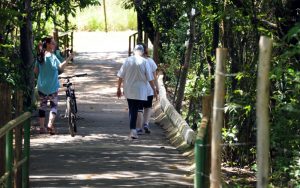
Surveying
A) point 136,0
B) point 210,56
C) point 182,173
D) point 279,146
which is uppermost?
point 136,0

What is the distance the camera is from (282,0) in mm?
9125

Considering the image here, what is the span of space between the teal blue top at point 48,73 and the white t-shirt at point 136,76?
1183 millimetres

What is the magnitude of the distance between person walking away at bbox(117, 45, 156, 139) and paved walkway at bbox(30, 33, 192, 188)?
24.8 inches

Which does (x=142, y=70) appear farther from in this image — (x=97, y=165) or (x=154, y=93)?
(x=97, y=165)

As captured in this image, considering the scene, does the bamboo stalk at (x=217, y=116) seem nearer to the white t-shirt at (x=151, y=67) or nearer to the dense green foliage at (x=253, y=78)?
the dense green foliage at (x=253, y=78)

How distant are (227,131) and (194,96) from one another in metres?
4.76

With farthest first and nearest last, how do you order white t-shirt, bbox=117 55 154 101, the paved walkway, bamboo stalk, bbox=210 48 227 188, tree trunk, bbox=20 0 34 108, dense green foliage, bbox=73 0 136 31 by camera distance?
dense green foliage, bbox=73 0 136 31 → tree trunk, bbox=20 0 34 108 → white t-shirt, bbox=117 55 154 101 → the paved walkway → bamboo stalk, bbox=210 48 227 188

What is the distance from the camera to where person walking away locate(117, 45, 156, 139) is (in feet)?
44.6

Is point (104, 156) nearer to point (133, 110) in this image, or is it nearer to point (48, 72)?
point (133, 110)

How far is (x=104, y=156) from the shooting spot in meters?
11.5

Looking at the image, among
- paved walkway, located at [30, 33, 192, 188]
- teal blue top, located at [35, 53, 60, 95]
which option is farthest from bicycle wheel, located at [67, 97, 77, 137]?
teal blue top, located at [35, 53, 60, 95]

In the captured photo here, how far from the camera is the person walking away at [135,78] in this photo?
1359 cm

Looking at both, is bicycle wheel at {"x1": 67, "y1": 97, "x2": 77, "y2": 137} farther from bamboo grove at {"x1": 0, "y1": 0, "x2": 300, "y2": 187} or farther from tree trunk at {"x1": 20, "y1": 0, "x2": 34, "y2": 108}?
tree trunk at {"x1": 20, "y1": 0, "x2": 34, "y2": 108}

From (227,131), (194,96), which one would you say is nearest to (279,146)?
(227,131)
